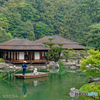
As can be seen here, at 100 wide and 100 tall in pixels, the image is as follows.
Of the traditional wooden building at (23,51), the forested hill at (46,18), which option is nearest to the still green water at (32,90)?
the traditional wooden building at (23,51)

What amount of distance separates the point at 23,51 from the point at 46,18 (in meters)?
28.3

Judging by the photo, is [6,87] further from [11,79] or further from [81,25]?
[81,25]

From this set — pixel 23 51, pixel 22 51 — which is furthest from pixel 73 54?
pixel 22 51

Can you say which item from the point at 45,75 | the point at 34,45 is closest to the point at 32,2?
the point at 34,45

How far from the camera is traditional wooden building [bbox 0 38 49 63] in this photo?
28562 millimetres

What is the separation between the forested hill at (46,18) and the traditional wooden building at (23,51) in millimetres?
8487

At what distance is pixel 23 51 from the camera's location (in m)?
28.7

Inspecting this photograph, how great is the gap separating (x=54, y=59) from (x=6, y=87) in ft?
48.0

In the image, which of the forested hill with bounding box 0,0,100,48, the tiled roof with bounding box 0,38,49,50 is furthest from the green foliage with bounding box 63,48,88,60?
the forested hill with bounding box 0,0,100,48

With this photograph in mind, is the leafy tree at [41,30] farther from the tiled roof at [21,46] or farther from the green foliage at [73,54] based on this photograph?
the green foliage at [73,54]

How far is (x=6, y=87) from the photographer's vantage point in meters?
16.0

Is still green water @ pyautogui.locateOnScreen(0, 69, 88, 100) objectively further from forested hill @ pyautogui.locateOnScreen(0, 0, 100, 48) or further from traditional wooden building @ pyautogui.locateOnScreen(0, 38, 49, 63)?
forested hill @ pyautogui.locateOnScreen(0, 0, 100, 48)

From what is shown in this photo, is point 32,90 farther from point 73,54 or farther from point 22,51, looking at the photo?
point 73,54

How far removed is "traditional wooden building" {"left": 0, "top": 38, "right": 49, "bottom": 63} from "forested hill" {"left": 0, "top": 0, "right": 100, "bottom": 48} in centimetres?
849
